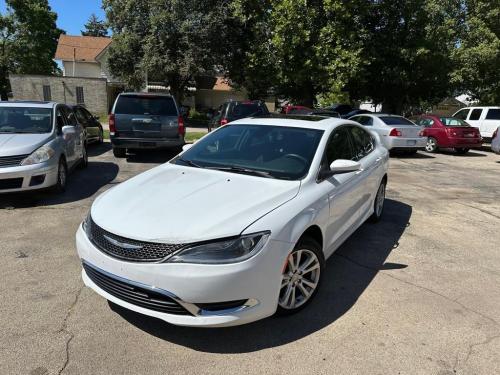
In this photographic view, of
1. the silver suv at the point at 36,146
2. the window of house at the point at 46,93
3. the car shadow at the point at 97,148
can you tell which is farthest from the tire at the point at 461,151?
the window of house at the point at 46,93

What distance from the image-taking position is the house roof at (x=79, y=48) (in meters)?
45.8

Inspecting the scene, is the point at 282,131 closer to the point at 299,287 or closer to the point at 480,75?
the point at 299,287

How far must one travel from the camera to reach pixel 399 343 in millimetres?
3176

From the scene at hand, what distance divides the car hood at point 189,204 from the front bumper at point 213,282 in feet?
0.69

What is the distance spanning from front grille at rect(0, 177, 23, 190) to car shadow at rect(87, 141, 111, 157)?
5.78 meters

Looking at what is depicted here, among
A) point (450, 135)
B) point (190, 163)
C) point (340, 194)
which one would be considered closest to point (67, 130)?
point (190, 163)

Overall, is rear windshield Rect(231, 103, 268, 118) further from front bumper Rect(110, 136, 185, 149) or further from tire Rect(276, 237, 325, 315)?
tire Rect(276, 237, 325, 315)

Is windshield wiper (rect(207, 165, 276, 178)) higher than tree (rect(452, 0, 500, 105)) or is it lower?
lower

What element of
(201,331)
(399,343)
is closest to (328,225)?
(399,343)

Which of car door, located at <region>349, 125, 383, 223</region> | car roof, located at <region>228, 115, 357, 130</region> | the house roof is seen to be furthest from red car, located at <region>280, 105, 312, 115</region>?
the house roof

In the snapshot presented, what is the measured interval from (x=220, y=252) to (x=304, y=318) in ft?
3.62

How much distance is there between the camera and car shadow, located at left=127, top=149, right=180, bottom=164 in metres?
Result: 11.2

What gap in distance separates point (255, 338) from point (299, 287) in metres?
0.58

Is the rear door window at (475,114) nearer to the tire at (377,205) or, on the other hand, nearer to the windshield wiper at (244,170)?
the tire at (377,205)
